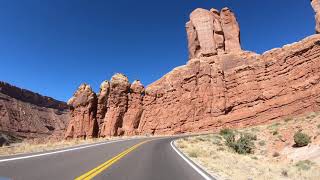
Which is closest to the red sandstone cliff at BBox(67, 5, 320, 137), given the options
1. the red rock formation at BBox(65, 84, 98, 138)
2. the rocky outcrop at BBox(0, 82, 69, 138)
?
the red rock formation at BBox(65, 84, 98, 138)

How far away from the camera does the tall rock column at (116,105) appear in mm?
80113

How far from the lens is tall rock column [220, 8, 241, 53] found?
276ft

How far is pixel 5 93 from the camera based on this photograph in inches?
5714

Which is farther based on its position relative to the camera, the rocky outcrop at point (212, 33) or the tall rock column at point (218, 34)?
the rocky outcrop at point (212, 33)

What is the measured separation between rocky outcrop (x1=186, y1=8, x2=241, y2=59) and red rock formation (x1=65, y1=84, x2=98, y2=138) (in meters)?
30.5

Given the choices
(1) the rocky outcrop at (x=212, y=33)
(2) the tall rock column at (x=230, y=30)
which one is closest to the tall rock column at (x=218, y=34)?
(1) the rocky outcrop at (x=212, y=33)

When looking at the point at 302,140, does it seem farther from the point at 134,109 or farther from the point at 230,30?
the point at 230,30

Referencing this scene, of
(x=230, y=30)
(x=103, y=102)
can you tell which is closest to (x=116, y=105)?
A: (x=103, y=102)

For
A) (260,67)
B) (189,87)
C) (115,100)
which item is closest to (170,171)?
(260,67)

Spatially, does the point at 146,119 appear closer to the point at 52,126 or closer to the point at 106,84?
the point at 106,84

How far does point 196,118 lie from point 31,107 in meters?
109

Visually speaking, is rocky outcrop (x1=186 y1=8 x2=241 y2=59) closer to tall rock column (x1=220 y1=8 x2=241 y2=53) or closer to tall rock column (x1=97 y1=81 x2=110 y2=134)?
tall rock column (x1=220 y1=8 x2=241 y2=53)

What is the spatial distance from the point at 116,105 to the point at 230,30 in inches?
1484

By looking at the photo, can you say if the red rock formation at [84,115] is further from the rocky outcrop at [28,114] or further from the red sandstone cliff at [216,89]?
the rocky outcrop at [28,114]
